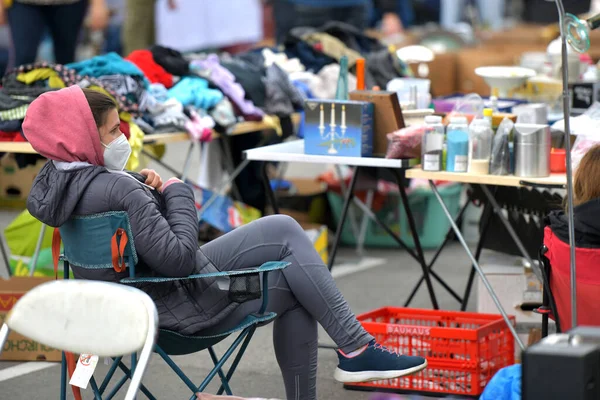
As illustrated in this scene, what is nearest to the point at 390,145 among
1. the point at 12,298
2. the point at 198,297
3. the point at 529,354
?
the point at 198,297

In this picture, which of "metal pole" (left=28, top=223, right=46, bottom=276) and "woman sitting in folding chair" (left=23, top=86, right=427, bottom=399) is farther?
"metal pole" (left=28, top=223, right=46, bottom=276)

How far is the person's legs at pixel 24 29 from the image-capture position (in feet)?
21.5

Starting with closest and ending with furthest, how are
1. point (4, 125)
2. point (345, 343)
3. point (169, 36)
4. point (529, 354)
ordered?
point (529, 354)
point (345, 343)
point (4, 125)
point (169, 36)

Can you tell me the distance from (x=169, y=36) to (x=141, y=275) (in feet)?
19.2

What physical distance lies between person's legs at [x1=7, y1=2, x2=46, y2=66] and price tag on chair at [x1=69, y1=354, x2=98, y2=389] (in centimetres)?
378

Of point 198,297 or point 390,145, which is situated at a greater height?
point 390,145

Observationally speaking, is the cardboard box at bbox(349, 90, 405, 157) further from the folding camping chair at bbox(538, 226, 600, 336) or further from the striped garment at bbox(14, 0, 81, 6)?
the striped garment at bbox(14, 0, 81, 6)

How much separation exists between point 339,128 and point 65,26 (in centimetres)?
291

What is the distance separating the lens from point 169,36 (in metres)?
9.00

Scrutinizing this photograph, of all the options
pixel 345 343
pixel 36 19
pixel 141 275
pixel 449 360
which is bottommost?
pixel 449 360

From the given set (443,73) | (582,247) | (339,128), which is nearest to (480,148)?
(339,128)

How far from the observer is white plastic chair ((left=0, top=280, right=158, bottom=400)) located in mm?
2635

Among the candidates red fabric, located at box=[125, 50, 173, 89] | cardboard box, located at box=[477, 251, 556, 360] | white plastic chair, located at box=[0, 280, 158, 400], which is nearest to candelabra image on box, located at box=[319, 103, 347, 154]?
cardboard box, located at box=[477, 251, 556, 360]

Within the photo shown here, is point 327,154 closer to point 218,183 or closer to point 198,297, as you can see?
point 198,297
